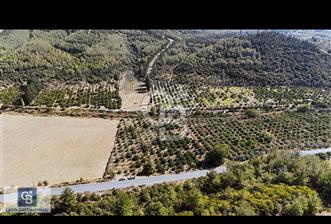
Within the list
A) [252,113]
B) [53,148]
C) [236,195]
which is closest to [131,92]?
[252,113]

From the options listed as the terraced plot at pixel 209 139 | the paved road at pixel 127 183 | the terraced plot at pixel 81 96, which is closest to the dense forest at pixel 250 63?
the terraced plot at pixel 81 96
